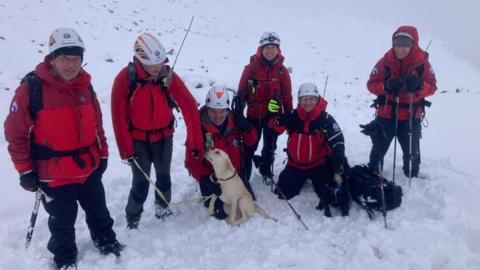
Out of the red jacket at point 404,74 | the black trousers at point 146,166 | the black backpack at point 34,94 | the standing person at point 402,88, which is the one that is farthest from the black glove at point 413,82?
the black backpack at point 34,94

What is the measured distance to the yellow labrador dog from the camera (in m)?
5.32

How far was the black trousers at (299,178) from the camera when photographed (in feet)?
19.9

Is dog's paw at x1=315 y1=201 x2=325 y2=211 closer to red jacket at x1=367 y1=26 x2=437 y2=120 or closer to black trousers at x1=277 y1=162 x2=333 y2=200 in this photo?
black trousers at x1=277 y1=162 x2=333 y2=200

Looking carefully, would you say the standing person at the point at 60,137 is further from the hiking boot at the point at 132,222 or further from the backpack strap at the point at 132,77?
the hiking boot at the point at 132,222

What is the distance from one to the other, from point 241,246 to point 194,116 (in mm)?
1849

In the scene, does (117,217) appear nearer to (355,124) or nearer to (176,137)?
(176,137)

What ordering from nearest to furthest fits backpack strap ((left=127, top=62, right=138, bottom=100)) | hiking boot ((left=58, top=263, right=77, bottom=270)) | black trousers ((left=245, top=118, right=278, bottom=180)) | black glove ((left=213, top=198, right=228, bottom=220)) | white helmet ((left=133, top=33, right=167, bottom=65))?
1. hiking boot ((left=58, top=263, right=77, bottom=270))
2. white helmet ((left=133, top=33, right=167, bottom=65))
3. backpack strap ((left=127, top=62, right=138, bottom=100))
4. black glove ((left=213, top=198, right=228, bottom=220))
5. black trousers ((left=245, top=118, right=278, bottom=180))

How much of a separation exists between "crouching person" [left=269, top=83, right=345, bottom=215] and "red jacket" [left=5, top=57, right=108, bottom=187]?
3.09 meters

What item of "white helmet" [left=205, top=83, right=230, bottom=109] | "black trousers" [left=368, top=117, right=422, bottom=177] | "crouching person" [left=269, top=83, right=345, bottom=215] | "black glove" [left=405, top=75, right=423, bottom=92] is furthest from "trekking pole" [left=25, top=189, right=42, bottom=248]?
"black glove" [left=405, top=75, right=423, bottom=92]

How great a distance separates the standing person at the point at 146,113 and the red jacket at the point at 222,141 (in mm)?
467

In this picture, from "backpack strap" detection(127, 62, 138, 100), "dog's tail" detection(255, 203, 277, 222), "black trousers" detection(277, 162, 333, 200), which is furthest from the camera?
"black trousers" detection(277, 162, 333, 200)

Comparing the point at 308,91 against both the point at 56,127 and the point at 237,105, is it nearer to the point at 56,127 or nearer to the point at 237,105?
the point at 237,105

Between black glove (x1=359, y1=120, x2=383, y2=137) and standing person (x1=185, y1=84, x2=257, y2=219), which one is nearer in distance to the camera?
standing person (x1=185, y1=84, x2=257, y2=219)

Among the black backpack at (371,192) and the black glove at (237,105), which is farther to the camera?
the black glove at (237,105)
